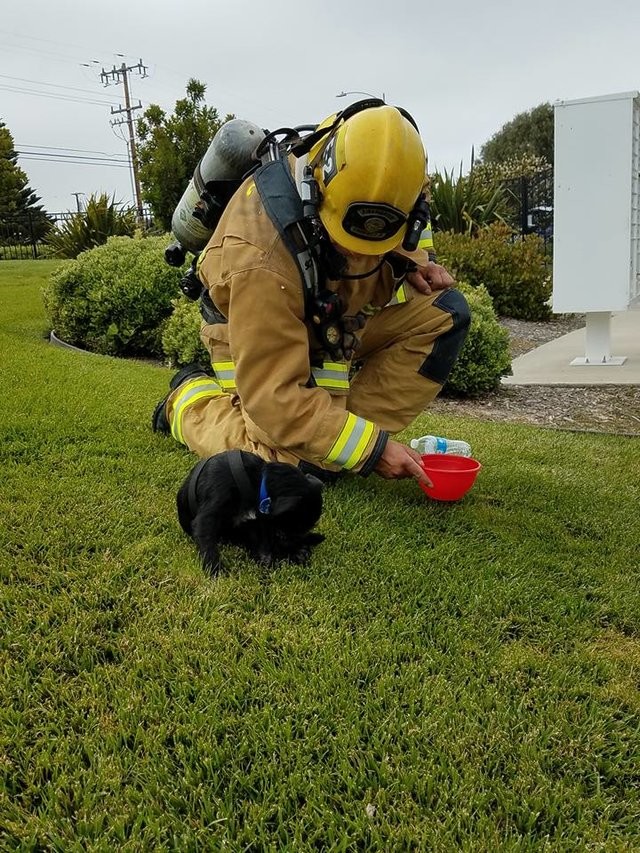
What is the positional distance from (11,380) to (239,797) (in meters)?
3.36

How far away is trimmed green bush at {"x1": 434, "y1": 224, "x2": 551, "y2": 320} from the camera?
9.45 m

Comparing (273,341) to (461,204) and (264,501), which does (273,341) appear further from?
(461,204)

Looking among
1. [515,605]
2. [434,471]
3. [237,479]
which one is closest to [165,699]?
[237,479]

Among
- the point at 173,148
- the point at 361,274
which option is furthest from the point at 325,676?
the point at 173,148

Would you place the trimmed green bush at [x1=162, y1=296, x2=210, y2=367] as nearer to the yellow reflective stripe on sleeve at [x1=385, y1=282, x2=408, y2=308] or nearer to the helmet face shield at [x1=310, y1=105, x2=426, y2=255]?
the yellow reflective stripe on sleeve at [x1=385, y1=282, x2=408, y2=308]

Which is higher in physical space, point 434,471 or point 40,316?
point 40,316

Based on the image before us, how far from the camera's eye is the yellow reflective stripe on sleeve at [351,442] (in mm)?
2488

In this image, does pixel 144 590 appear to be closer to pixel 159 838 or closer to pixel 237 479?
pixel 237 479

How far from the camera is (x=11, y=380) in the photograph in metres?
4.17

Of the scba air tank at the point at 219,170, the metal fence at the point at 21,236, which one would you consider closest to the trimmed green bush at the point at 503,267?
the scba air tank at the point at 219,170

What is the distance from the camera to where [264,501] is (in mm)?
2176

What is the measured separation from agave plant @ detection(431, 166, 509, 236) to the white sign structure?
5.17 metres

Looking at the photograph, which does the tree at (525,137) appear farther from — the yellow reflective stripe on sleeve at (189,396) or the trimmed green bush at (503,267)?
the yellow reflective stripe on sleeve at (189,396)

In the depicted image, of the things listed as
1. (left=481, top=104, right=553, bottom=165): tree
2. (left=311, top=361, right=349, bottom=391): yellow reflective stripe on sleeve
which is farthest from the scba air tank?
(left=481, top=104, right=553, bottom=165): tree
